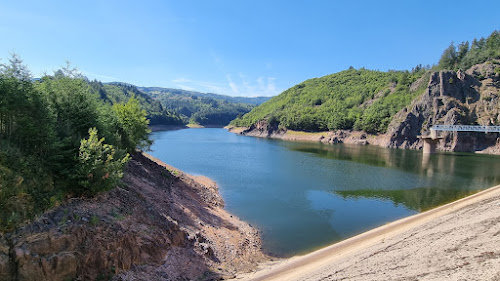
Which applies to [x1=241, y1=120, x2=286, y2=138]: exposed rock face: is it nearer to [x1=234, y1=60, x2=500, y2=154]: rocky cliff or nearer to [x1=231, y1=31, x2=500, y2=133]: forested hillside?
[x1=231, y1=31, x2=500, y2=133]: forested hillside

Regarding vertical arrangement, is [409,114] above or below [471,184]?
above

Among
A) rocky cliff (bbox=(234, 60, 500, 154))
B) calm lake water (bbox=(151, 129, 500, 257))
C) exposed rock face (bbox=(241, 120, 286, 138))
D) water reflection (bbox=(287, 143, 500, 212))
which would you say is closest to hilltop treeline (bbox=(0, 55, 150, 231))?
calm lake water (bbox=(151, 129, 500, 257))

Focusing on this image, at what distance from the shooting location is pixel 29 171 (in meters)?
13.0

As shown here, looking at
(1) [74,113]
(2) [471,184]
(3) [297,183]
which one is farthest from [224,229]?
(2) [471,184]

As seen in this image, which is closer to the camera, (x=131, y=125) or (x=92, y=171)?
(x=92, y=171)

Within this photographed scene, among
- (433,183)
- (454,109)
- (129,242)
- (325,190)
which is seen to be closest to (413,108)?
(454,109)

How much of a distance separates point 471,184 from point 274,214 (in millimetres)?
33743

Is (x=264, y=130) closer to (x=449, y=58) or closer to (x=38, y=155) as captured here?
(x=449, y=58)

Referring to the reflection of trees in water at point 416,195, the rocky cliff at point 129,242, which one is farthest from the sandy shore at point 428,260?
the reflection of trees in water at point 416,195

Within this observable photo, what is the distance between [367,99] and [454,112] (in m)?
51.1

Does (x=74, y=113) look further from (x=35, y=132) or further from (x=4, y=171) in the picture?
(x=4, y=171)

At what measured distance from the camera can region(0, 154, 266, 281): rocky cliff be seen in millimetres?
11023

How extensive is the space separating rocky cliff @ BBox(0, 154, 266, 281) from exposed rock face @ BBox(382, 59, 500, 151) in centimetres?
8928

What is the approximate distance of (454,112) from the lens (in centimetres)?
9438
